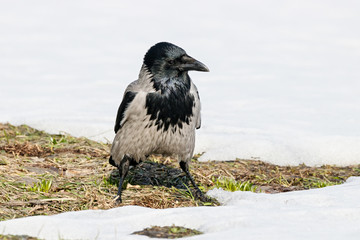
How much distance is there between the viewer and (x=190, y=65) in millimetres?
6590

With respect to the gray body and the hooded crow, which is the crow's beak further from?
the gray body

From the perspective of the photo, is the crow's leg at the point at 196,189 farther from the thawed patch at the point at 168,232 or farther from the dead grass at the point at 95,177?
the thawed patch at the point at 168,232

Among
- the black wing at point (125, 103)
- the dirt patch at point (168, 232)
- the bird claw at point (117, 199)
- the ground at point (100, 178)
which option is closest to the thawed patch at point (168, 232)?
the dirt patch at point (168, 232)

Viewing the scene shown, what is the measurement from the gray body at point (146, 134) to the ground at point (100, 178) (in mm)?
453

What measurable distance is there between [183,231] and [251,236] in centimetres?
59

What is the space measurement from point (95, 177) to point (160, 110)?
1519mm

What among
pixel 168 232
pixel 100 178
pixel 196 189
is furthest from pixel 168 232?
pixel 100 178

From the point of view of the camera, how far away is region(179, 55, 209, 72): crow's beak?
6574mm

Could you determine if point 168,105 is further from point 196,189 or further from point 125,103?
point 196,189

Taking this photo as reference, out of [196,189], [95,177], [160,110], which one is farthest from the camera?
[95,177]

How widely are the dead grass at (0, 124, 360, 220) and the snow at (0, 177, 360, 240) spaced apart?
1.07 meters

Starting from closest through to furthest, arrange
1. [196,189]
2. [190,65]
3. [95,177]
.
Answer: [190,65]
[196,189]
[95,177]

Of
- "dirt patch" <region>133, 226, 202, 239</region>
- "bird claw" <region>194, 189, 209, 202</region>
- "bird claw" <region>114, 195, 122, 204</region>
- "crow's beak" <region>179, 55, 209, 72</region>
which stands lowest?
"bird claw" <region>114, 195, 122, 204</region>

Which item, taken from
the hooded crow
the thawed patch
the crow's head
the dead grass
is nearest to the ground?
the dead grass
